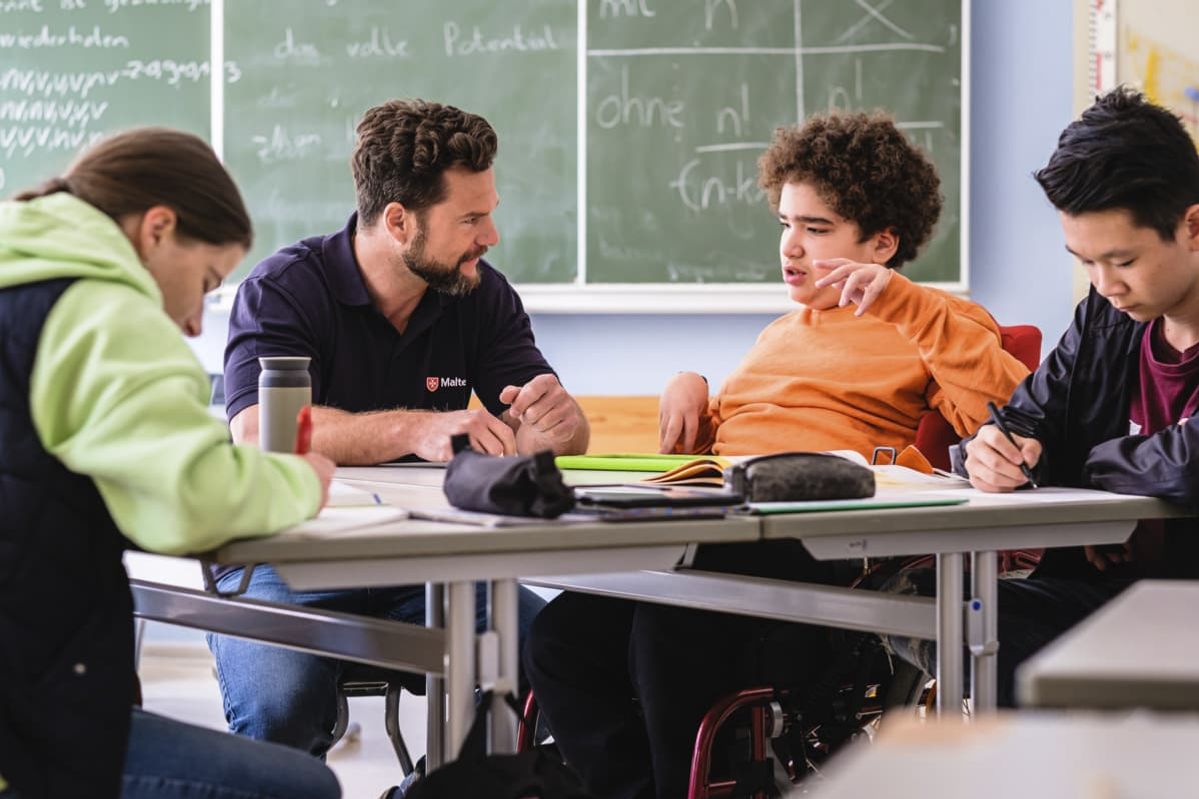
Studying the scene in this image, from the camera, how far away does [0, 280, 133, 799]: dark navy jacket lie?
1175mm

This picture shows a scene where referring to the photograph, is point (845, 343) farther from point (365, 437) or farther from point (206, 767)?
point (206, 767)

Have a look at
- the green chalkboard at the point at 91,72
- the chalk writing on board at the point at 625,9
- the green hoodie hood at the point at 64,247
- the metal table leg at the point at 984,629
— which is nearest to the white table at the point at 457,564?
the green hoodie hood at the point at 64,247

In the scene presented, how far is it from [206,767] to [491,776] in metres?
0.26

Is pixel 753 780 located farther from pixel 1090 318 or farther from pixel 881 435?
pixel 1090 318

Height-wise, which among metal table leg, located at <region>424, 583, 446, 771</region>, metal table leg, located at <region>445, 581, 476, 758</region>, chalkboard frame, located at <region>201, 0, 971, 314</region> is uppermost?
chalkboard frame, located at <region>201, 0, 971, 314</region>

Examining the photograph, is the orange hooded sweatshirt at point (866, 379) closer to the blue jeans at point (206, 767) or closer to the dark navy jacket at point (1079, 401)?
the dark navy jacket at point (1079, 401)

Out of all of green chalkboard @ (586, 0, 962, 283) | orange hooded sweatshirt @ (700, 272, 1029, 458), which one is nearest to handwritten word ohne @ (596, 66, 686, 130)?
green chalkboard @ (586, 0, 962, 283)

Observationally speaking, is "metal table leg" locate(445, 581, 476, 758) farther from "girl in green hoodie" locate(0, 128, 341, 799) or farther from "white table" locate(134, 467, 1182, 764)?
"girl in green hoodie" locate(0, 128, 341, 799)

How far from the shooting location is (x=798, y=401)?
2469 millimetres

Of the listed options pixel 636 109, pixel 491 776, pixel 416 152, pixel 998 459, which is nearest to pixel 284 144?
pixel 636 109

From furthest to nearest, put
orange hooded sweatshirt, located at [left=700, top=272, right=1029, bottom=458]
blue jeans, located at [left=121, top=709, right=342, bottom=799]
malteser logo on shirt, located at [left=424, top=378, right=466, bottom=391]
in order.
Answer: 1. malteser logo on shirt, located at [left=424, top=378, right=466, bottom=391]
2. orange hooded sweatshirt, located at [left=700, top=272, right=1029, bottom=458]
3. blue jeans, located at [left=121, top=709, right=342, bottom=799]

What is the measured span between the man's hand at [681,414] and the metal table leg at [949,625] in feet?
2.90

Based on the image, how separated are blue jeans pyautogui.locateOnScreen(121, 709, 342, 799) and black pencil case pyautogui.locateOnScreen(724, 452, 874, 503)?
22.1 inches

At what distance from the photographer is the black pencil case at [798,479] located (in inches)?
62.6
